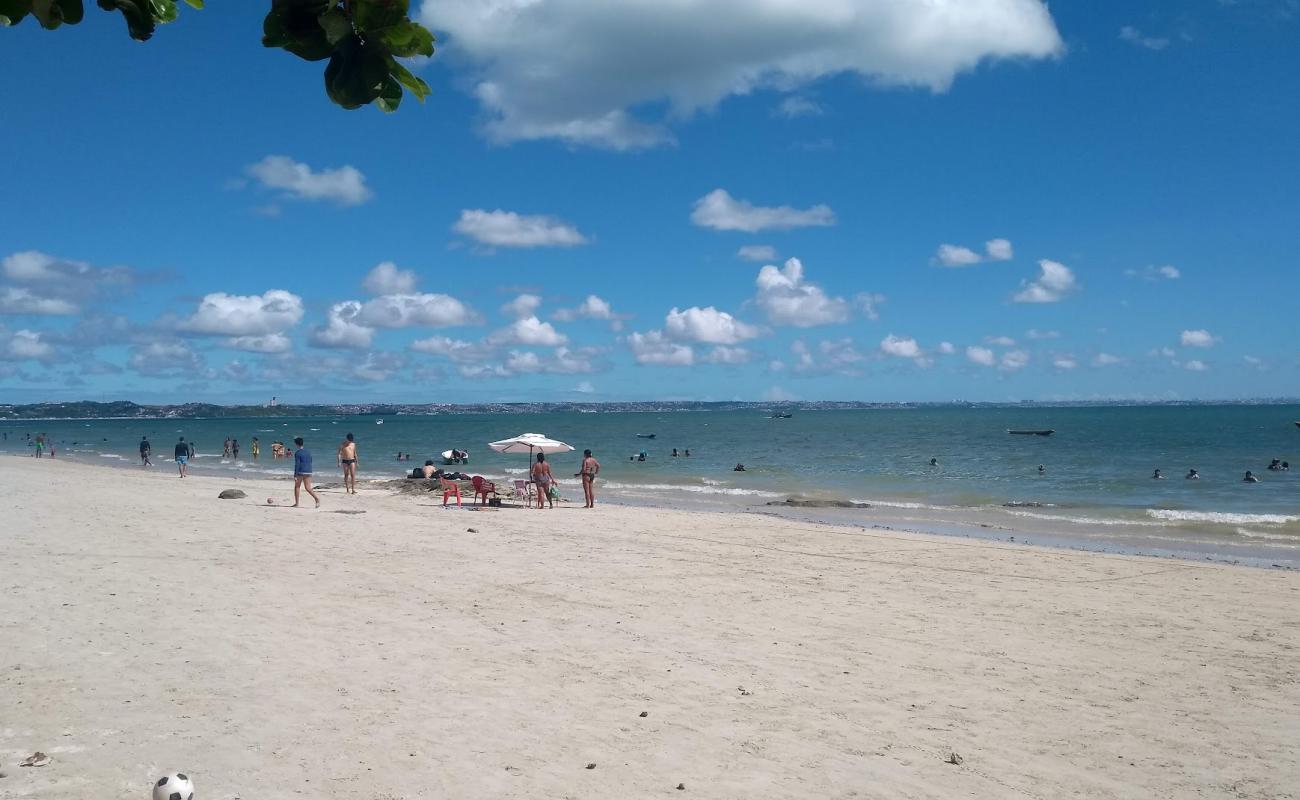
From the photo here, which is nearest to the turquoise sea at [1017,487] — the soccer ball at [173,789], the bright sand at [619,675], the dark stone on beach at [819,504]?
the dark stone on beach at [819,504]

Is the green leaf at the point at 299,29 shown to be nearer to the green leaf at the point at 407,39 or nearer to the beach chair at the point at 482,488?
the green leaf at the point at 407,39

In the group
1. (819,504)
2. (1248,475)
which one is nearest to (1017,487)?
(1248,475)

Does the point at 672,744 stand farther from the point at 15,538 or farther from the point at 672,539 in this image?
the point at 15,538

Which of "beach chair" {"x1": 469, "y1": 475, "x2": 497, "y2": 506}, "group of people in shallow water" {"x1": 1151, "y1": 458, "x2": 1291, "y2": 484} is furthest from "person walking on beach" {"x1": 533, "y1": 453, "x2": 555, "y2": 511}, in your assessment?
"group of people in shallow water" {"x1": 1151, "y1": 458, "x2": 1291, "y2": 484}

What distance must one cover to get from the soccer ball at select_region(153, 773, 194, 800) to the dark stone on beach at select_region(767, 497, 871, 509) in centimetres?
2253

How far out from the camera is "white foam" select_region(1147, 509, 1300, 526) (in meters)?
22.5

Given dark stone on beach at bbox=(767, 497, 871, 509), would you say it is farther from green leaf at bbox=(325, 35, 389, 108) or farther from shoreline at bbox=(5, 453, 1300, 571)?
green leaf at bbox=(325, 35, 389, 108)

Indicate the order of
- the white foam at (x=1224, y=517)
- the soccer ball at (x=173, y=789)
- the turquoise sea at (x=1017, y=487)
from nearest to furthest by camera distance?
the soccer ball at (x=173, y=789) → the turquoise sea at (x=1017, y=487) → the white foam at (x=1224, y=517)

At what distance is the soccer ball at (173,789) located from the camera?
4.44 meters

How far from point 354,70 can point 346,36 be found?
0.07 m

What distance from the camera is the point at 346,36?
1.98 metres

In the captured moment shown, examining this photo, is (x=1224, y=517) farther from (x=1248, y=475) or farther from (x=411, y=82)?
(x=411, y=82)

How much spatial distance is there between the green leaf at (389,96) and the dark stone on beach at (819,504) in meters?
24.7

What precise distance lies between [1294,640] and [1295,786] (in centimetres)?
492
